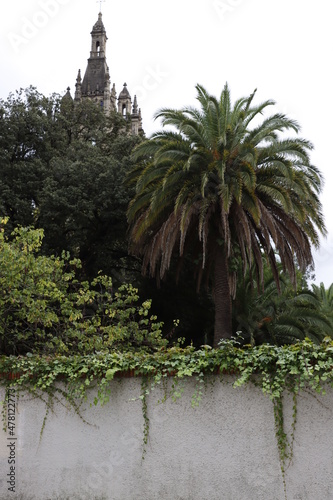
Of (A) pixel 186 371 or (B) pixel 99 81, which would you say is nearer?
(A) pixel 186 371

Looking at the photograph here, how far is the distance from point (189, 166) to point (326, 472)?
34.5ft

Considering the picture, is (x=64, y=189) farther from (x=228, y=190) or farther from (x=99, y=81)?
(x=99, y=81)

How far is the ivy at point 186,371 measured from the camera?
714 cm

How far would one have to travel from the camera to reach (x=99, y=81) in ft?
253

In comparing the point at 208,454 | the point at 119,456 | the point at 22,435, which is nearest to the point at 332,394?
the point at 208,454

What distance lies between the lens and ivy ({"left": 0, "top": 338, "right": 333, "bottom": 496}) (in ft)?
23.4

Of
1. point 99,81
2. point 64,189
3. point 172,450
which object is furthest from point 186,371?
point 99,81

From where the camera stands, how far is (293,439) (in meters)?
7.23

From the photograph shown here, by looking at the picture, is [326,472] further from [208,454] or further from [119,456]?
[119,456]

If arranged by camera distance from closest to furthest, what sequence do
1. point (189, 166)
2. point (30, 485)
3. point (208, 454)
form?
point (208, 454)
point (30, 485)
point (189, 166)

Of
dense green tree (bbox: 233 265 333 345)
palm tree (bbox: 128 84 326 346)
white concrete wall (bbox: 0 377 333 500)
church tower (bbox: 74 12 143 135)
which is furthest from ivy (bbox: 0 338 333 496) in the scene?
church tower (bbox: 74 12 143 135)

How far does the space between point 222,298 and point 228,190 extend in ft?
11.7

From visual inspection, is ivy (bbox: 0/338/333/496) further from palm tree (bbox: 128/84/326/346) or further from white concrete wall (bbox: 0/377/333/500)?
palm tree (bbox: 128/84/326/346)

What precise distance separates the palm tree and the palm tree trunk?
3cm
